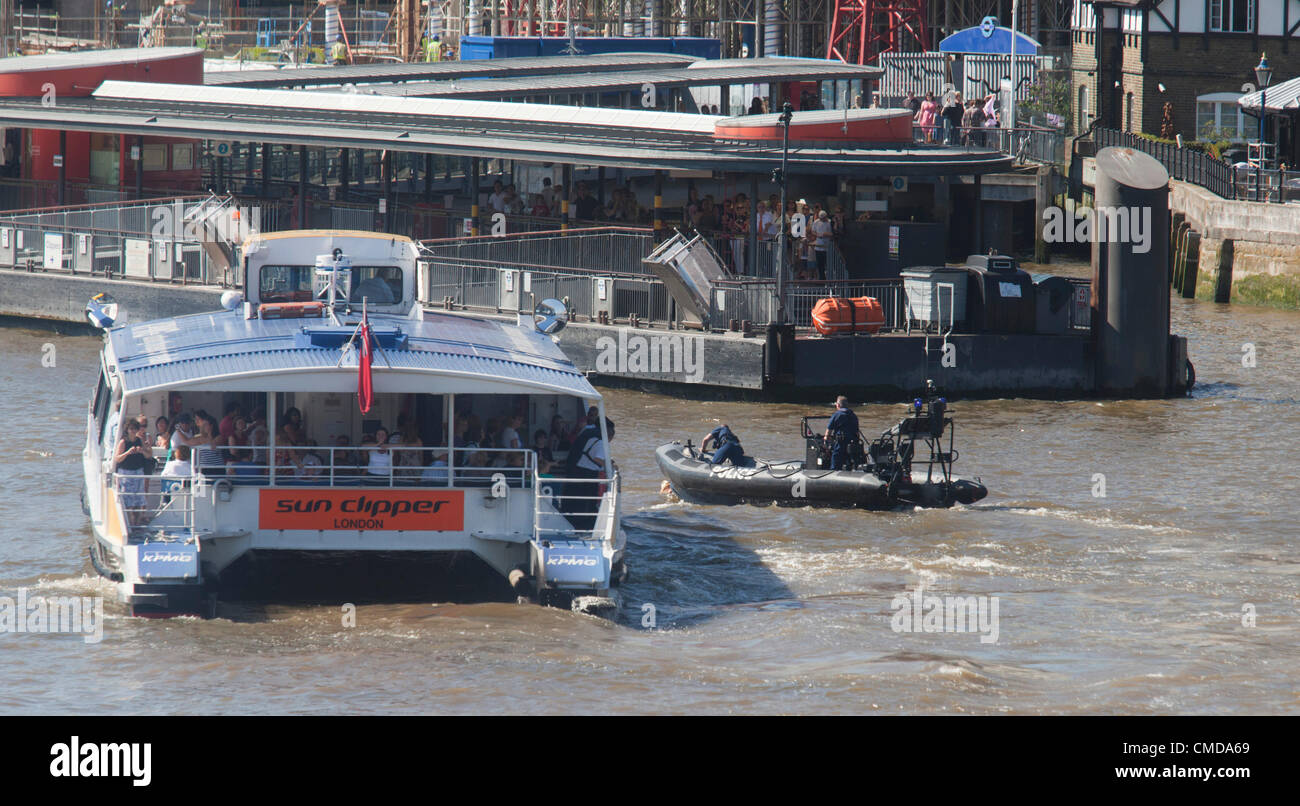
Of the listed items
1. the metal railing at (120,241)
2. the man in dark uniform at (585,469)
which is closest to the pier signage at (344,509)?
the man in dark uniform at (585,469)

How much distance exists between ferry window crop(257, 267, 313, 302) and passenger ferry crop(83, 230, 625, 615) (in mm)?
2274

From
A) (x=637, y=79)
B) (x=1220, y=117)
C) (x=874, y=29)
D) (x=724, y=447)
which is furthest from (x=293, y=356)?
(x=874, y=29)

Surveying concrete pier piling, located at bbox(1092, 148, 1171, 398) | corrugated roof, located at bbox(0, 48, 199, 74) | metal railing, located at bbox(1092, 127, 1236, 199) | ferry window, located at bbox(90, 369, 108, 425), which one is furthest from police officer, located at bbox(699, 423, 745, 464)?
corrugated roof, located at bbox(0, 48, 199, 74)

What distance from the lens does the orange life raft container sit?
2897cm

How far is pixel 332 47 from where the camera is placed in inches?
3219

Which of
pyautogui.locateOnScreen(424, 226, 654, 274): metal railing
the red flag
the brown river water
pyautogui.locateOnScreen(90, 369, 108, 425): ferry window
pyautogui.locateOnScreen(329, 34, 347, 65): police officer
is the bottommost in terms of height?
the brown river water

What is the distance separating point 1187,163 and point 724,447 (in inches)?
1027

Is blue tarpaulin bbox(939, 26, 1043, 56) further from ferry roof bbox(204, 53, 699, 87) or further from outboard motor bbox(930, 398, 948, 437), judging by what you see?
outboard motor bbox(930, 398, 948, 437)

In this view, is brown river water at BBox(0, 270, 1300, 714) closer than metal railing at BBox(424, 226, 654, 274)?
Yes

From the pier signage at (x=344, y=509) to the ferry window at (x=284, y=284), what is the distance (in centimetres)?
570

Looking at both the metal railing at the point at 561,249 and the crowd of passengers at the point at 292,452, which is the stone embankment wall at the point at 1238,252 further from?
the crowd of passengers at the point at 292,452

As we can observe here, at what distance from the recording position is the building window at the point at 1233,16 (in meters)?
55.4
